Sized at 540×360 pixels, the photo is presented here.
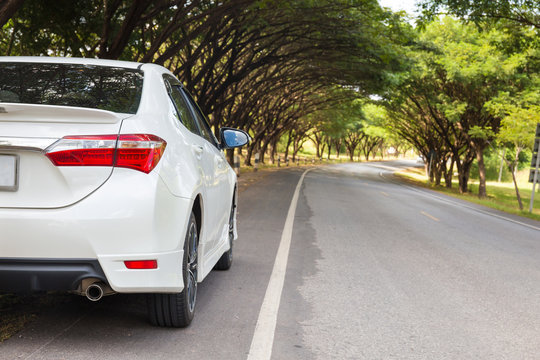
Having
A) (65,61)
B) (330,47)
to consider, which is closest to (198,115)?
(65,61)

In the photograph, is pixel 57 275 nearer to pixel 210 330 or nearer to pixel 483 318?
pixel 210 330

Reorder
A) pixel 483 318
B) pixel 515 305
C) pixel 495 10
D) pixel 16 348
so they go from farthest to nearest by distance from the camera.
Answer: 1. pixel 495 10
2. pixel 515 305
3. pixel 483 318
4. pixel 16 348

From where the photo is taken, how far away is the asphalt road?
3.69 meters

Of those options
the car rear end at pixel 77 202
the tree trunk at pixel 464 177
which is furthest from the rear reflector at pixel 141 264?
the tree trunk at pixel 464 177

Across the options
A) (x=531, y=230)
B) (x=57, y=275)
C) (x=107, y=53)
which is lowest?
(x=531, y=230)

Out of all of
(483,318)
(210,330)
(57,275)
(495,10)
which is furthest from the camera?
(495,10)

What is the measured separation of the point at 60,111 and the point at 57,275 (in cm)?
94

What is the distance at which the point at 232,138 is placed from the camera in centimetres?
584

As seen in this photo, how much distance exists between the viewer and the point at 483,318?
4.82 meters

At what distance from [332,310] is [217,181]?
148 cm

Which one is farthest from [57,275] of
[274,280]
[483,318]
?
[483,318]

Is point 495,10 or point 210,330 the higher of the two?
point 495,10

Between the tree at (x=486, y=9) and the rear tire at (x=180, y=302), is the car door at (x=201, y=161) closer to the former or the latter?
the rear tire at (x=180, y=302)

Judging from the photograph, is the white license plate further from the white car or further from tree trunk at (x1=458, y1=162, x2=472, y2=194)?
tree trunk at (x1=458, y1=162, x2=472, y2=194)
